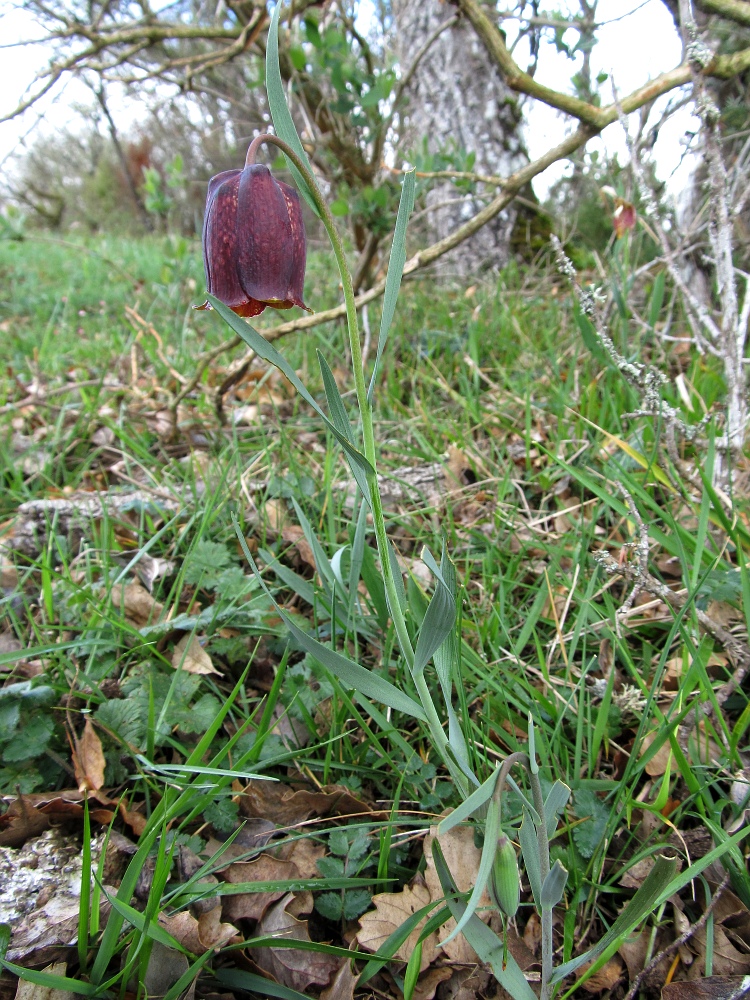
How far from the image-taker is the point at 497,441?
1.75 meters

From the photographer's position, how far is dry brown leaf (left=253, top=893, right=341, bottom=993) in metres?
0.77

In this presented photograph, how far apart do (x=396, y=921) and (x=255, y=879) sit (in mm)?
206

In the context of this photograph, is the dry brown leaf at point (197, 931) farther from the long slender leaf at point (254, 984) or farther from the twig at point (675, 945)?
the twig at point (675, 945)

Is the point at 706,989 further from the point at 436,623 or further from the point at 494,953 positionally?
the point at 436,623

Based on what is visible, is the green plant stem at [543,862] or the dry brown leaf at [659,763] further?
the dry brown leaf at [659,763]

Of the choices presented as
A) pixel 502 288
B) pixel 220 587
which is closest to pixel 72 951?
pixel 220 587

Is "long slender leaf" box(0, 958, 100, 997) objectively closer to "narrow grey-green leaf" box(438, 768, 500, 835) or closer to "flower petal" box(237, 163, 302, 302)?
"narrow grey-green leaf" box(438, 768, 500, 835)

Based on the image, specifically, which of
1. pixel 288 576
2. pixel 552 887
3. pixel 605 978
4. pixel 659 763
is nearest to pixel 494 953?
pixel 552 887

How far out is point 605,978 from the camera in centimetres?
75

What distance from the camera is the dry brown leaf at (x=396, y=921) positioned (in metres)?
0.79

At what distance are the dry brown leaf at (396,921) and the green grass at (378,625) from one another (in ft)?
0.09

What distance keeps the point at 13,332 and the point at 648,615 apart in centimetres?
314

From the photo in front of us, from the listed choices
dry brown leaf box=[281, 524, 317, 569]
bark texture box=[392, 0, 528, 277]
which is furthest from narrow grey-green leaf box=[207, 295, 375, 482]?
bark texture box=[392, 0, 528, 277]

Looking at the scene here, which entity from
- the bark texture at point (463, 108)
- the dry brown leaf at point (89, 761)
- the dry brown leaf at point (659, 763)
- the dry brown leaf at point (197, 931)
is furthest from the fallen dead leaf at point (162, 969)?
the bark texture at point (463, 108)
